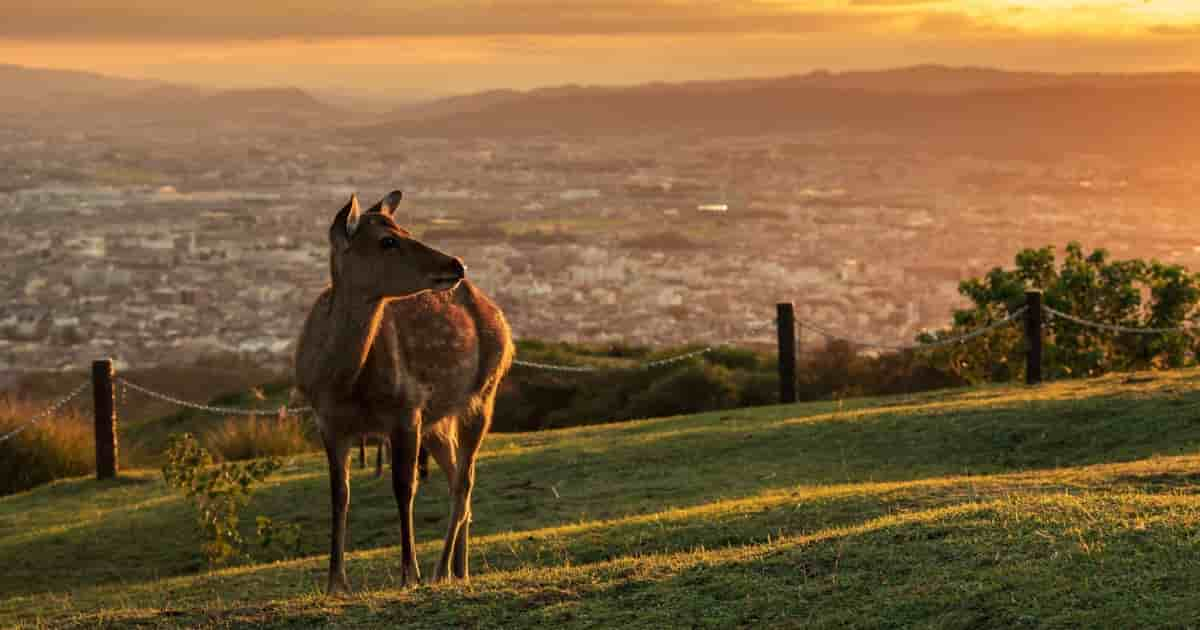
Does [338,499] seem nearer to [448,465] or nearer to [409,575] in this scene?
[409,575]

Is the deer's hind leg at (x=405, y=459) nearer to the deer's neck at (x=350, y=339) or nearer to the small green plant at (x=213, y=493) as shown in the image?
the deer's neck at (x=350, y=339)

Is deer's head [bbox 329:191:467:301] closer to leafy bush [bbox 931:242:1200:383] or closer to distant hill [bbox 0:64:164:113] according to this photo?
leafy bush [bbox 931:242:1200:383]

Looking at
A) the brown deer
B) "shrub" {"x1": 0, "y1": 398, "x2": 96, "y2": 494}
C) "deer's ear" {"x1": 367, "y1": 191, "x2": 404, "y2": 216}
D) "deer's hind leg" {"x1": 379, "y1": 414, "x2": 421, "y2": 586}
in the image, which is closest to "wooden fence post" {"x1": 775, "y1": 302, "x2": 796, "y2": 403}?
"shrub" {"x1": 0, "y1": 398, "x2": 96, "y2": 494}

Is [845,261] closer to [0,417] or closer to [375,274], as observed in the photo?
[0,417]

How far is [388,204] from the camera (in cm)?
1074

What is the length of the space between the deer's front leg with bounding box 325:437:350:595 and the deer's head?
1.06 metres

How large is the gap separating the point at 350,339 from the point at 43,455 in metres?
13.8

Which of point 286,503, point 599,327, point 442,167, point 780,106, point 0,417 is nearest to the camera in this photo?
point 286,503

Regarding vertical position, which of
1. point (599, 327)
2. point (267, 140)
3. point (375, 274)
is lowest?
point (599, 327)

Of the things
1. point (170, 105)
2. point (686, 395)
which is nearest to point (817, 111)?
point (170, 105)

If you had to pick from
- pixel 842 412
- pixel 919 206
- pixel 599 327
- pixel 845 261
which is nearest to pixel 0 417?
pixel 842 412

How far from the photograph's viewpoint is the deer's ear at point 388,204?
10.5 meters

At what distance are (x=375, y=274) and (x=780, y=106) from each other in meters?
141

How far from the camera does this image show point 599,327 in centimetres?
5850
